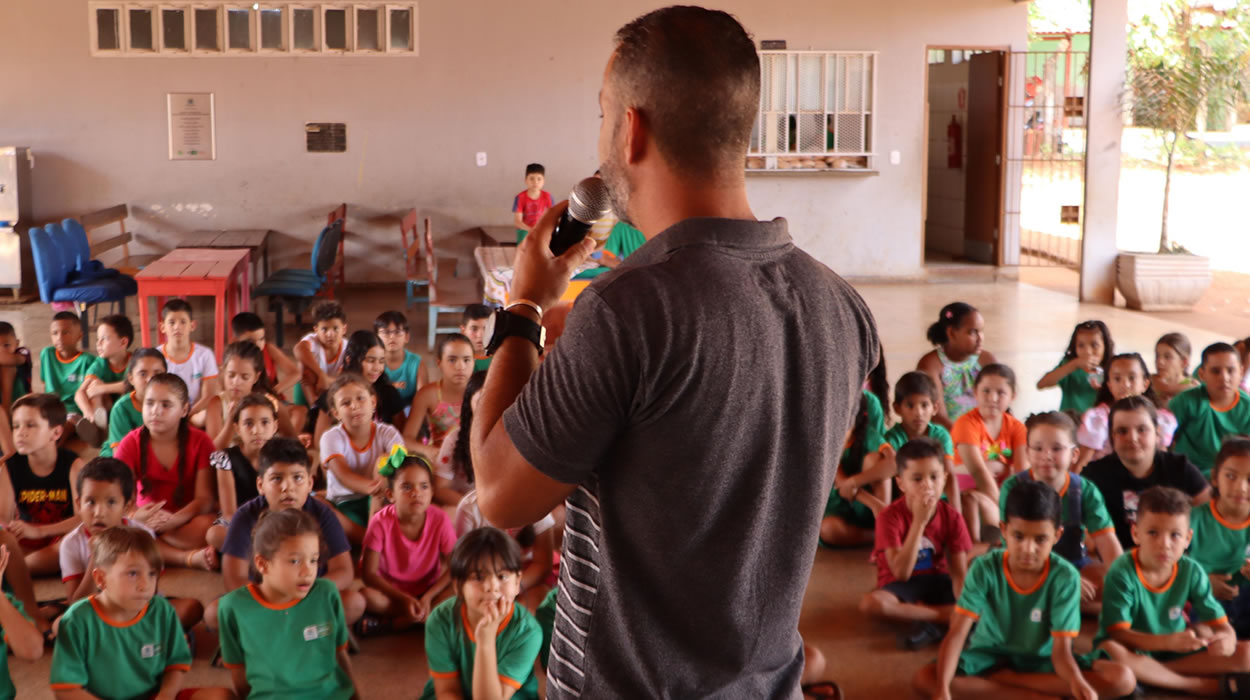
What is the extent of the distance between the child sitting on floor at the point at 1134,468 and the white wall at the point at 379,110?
681 cm

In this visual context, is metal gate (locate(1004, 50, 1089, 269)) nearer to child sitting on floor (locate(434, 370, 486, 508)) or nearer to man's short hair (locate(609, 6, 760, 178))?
child sitting on floor (locate(434, 370, 486, 508))

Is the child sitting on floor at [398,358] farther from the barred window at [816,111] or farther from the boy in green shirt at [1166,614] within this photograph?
the barred window at [816,111]

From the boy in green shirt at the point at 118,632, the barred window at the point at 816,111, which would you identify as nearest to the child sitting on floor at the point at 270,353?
the boy in green shirt at the point at 118,632

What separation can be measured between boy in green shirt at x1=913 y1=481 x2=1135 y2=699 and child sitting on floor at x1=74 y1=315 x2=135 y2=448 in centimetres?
367

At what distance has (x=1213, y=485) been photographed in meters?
3.80

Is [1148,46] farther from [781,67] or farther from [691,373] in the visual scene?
[691,373]

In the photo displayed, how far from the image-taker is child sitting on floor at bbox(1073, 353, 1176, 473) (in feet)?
14.9

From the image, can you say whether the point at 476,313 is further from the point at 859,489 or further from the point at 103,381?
the point at 859,489

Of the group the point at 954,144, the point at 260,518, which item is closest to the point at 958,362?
the point at 260,518

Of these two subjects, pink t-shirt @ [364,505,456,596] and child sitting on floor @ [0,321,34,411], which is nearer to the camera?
pink t-shirt @ [364,505,456,596]

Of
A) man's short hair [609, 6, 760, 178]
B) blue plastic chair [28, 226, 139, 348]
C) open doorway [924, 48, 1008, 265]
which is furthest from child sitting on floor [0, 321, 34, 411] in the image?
open doorway [924, 48, 1008, 265]

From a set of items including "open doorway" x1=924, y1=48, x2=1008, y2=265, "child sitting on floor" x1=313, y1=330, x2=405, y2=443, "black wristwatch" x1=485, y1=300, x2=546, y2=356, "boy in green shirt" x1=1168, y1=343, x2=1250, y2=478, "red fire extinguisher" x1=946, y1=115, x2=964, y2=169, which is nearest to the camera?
"black wristwatch" x1=485, y1=300, x2=546, y2=356

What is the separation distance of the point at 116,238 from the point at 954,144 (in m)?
8.34

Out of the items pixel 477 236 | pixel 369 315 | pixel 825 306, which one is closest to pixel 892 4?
pixel 477 236
